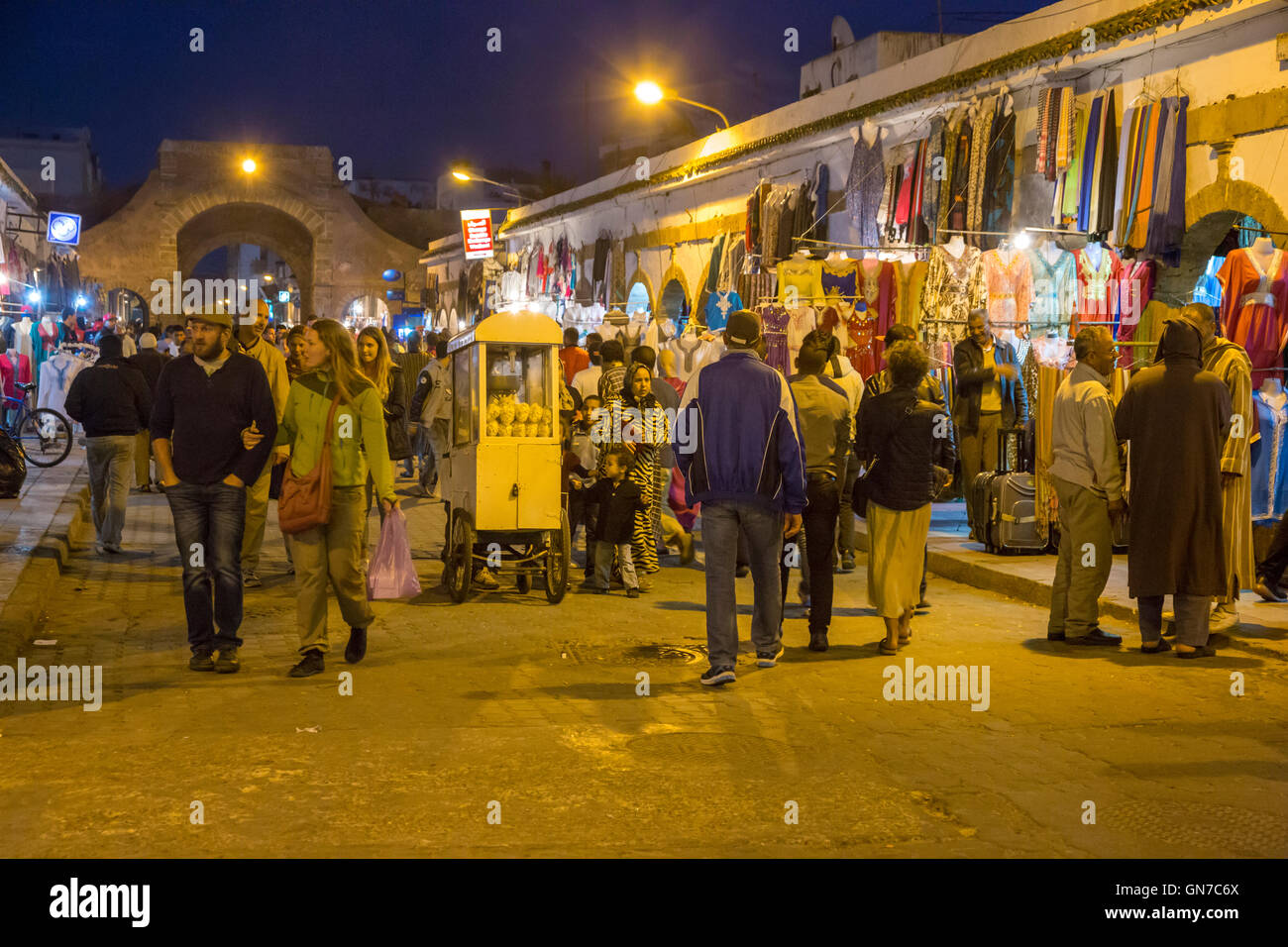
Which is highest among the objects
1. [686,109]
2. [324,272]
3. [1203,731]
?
[686,109]

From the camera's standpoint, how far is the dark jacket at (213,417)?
698cm

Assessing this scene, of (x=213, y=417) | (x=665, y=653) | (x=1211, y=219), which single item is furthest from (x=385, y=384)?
(x=1211, y=219)

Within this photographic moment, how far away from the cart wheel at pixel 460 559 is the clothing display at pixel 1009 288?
571cm

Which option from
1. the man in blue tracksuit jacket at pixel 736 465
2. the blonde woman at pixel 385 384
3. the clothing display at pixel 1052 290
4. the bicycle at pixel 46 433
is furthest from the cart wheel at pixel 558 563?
the bicycle at pixel 46 433

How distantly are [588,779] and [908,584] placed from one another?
129 inches

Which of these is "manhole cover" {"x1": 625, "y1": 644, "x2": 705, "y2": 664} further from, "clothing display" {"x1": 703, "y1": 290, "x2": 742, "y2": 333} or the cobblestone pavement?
"clothing display" {"x1": 703, "y1": 290, "x2": 742, "y2": 333}

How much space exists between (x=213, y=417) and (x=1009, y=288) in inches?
316

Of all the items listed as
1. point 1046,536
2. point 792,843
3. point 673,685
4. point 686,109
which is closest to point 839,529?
point 1046,536

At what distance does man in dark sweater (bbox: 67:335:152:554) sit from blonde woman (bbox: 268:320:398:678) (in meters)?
4.85

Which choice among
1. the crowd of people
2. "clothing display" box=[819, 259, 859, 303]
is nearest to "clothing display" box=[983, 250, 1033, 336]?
"clothing display" box=[819, 259, 859, 303]

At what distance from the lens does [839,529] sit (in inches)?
453

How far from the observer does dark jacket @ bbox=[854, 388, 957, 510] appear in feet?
25.5

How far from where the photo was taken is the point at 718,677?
22.5 feet
